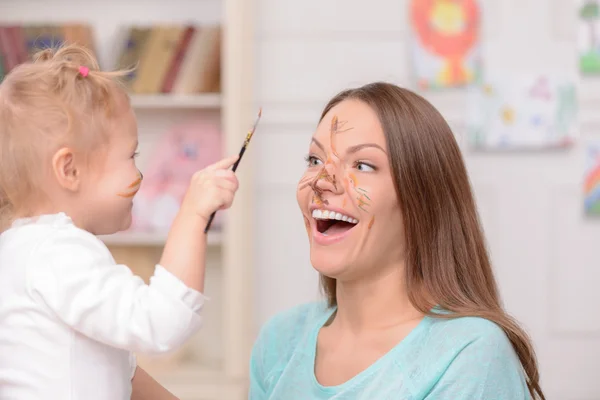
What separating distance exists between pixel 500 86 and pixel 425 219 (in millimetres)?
2459

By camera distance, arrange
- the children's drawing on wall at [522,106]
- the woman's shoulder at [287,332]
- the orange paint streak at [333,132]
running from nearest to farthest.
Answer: the orange paint streak at [333,132], the woman's shoulder at [287,332], the children's drawing on wall at [522,106]

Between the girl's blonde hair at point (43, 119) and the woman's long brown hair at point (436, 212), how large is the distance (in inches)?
21.4

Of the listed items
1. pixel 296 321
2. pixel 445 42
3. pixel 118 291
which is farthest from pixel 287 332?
pixel 445 42

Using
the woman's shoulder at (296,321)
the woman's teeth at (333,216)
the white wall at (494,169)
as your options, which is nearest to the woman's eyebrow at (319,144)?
the woman's teeth at (333,216)

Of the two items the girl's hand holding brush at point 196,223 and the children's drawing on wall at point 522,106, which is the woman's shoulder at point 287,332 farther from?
the children's drawing on wall at point 522,106

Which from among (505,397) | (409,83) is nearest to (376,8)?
(409,83)

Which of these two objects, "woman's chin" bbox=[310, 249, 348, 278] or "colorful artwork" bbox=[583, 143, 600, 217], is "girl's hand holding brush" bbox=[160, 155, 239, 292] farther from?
"colorful artwork" bbox=[583, 143, 600, 217]

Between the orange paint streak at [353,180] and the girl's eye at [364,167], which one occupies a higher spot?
the girl's eye at [364,167]

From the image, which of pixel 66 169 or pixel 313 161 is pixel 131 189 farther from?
pixel 313 161

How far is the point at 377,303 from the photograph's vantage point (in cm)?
163

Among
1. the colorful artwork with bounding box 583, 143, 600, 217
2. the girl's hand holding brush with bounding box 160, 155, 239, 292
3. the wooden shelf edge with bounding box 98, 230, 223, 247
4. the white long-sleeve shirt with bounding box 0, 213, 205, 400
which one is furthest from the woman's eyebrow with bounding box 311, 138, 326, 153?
the colorful artwork with bounding box 583, 143, 600, 217

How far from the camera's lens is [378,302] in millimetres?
1633

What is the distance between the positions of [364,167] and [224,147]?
2.04 metres

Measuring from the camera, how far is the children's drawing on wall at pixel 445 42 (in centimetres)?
384
